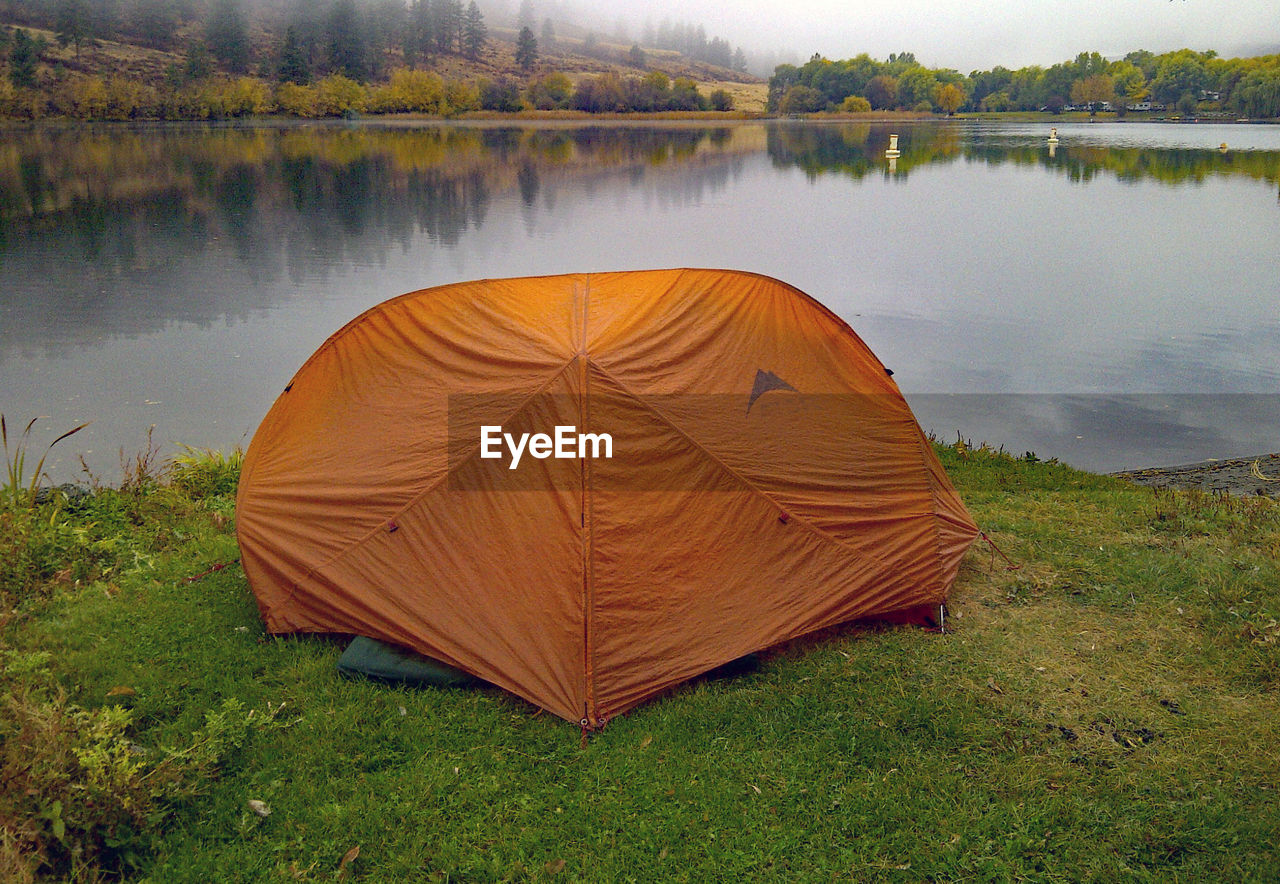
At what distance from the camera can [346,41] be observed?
10812cm

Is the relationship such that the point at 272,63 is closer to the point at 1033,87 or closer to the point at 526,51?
the point at 526,51

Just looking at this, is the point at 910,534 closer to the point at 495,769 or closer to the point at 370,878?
the point at 495,769

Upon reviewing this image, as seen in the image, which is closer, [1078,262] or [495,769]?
[495,769]

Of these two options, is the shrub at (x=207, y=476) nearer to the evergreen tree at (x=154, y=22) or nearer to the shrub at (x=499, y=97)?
the shrub at (x=499, y=97)

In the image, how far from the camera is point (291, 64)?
334ft

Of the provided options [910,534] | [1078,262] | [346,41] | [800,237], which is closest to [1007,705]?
[910,534]

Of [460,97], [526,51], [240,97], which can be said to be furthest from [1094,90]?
[240,97]

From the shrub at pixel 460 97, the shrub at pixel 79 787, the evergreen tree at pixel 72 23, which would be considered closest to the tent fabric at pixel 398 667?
the shrub at pixel 79 787

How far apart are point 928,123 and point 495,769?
163 m

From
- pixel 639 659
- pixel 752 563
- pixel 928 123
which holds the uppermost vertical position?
pixel 928 123

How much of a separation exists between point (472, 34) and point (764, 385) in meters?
146

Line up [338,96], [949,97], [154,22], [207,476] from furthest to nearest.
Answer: [949,97], [154,22], [338,96], [207,476]

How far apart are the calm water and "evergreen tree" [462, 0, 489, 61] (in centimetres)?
6654

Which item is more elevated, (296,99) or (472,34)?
(472,34)
